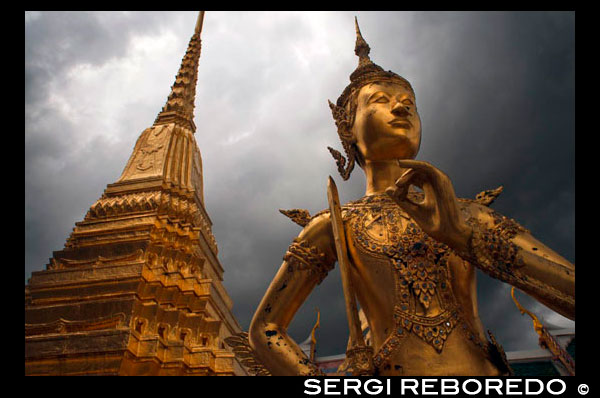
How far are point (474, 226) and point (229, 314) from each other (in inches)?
525

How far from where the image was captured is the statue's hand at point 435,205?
2.49m

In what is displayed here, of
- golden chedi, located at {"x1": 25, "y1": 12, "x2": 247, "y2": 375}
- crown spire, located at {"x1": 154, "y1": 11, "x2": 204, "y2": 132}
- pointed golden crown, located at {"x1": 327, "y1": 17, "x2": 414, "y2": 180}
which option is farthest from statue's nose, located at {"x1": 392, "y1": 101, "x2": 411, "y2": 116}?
crown spire, located at {"x1": 154, "y1": 11, "x2": 204, "y2": 132}

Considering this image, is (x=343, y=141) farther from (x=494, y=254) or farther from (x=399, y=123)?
(x=494, y=254)

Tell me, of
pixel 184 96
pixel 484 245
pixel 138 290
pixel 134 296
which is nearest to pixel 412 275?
pixel 484 245

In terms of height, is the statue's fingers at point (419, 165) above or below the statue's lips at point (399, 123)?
below

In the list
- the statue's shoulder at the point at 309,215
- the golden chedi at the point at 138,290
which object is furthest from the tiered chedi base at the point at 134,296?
the statue's shoulder at the point at 309,215

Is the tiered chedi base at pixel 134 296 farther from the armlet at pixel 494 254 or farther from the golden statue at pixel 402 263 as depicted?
the armlet at pixel 494 254

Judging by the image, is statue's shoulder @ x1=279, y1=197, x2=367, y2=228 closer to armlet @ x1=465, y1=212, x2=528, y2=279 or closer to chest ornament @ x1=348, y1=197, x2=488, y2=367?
chest ornament @ x1=348, y1=197, x2=488, y2=367

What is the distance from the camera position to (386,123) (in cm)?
323

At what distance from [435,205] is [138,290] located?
11.1 m

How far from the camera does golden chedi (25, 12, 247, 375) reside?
10.6 m

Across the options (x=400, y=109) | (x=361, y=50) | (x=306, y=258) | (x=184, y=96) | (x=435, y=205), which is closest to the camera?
(x=435, y=205)
